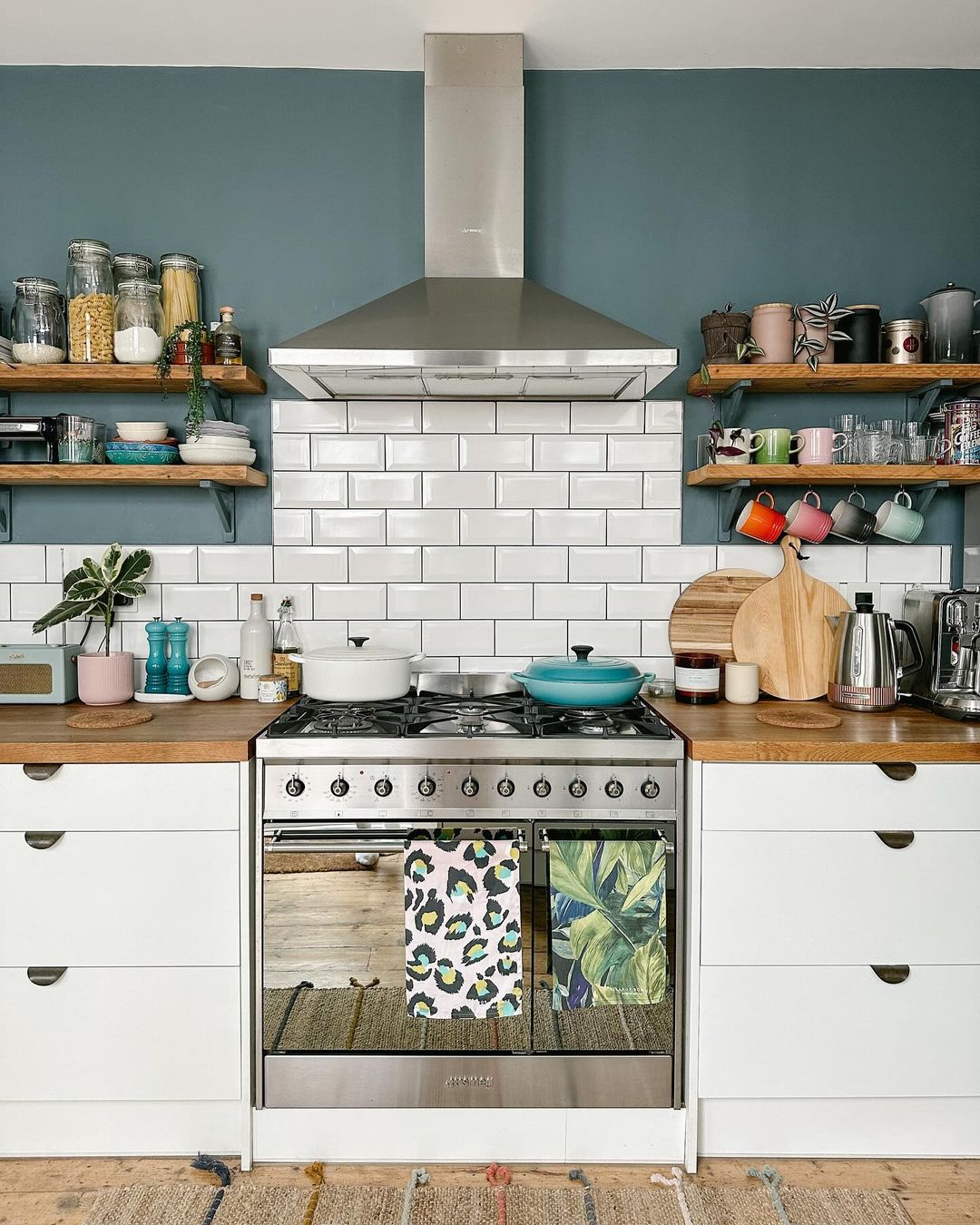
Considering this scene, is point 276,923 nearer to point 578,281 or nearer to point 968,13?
point 578,281

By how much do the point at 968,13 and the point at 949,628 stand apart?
1629 mm

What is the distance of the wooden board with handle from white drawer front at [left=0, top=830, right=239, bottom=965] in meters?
1.54

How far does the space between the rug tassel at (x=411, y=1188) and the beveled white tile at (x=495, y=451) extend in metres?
1.83

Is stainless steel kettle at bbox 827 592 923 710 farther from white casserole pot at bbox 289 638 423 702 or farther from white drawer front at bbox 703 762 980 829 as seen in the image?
white casserole pot at bbox 289 638 423 702

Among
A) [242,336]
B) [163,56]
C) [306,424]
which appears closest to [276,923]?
[306,424]

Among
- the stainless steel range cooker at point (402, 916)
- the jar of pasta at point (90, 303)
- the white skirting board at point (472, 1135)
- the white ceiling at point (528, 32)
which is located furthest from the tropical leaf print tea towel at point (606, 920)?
the white ceiling at point (528, 32)

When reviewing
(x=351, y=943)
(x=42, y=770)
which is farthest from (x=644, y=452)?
(x=42, y=770)

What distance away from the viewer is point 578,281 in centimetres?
270

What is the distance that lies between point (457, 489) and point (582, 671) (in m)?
0.70

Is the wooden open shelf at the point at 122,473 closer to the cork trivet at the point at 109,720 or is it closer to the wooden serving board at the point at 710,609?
the cork trivet at the point at 109,720

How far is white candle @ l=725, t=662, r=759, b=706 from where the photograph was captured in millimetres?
2488

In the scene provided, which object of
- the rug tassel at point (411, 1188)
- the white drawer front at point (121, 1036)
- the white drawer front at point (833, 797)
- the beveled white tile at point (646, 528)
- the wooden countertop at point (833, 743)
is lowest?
the rug tassel at point (411, 1188)

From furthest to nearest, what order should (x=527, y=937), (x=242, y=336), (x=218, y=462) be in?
(x=242, y=336) < (x=218, y=462) < (x=527, y=937)

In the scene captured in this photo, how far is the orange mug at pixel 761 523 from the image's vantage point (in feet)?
8.60
